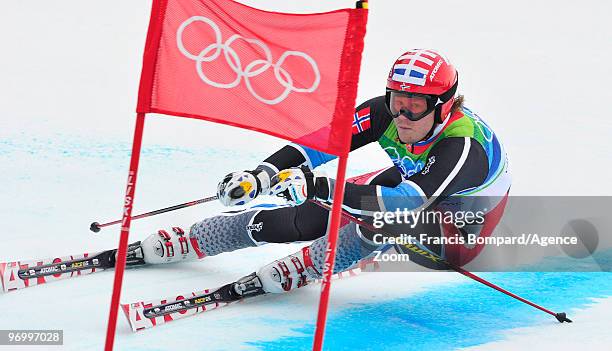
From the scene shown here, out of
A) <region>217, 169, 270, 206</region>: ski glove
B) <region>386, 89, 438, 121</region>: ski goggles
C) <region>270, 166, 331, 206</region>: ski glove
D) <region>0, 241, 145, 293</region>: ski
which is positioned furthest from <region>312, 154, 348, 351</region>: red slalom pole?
<region>0, 241, 145, 293</region>: ski

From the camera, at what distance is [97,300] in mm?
4258

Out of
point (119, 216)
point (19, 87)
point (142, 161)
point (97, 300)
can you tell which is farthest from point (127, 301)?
point (19, 87)

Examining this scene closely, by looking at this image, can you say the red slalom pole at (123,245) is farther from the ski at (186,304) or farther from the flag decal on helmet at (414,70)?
the flag decal on helmet at (414,70)

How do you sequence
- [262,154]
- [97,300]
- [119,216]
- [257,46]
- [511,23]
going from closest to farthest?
[257,46]
[97,300]
[119,216]
[262,154]
[511,23]

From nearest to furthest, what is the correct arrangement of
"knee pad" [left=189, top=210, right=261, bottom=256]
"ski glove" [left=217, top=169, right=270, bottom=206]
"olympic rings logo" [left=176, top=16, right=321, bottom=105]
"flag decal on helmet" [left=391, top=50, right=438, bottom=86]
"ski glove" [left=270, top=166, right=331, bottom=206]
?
"olympic rings logo" [left=176, top=16, right=321, bottom=105]
"ski glove" [left=270, top=166, right=331, bottom=206]
"ski glove" [left=217, top=169, right=270, bottom=206]
"flag decal on helmet" [left=391, top=50, right=438, bottom=86]
"knee pad" [left=189, top=210, right=261, bottom=256]

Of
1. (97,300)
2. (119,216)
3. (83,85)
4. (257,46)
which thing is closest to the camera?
(257,46)

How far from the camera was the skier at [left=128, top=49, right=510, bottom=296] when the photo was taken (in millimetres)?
4043

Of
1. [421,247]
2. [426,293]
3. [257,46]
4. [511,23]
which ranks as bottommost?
[426,293]

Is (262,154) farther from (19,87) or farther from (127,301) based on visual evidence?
(127,301)

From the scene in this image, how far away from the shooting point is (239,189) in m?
3.99

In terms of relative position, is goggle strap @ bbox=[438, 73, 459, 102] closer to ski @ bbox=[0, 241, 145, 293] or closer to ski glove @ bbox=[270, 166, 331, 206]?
ski glove @ bbox=[270, 166, 331, 206]

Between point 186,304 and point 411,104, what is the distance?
1.64 metres

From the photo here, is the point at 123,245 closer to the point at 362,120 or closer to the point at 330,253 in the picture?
the point at 330,253

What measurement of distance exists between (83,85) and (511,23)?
5557mm
